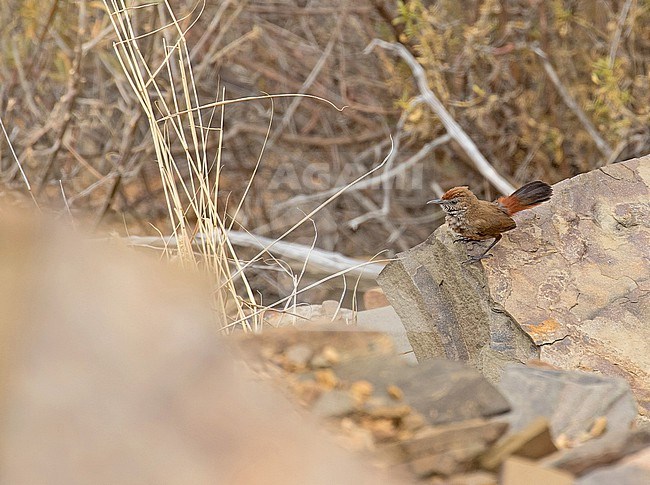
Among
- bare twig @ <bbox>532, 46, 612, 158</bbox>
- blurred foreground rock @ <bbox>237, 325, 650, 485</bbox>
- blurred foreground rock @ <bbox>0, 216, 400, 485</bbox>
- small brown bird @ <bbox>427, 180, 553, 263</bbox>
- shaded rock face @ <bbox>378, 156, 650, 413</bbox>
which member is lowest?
bare twig @ <bbox>532, 46, 612, 158</bbox>

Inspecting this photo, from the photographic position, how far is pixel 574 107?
4.93m

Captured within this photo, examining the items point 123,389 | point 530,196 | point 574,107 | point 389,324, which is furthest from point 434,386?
point 574,107

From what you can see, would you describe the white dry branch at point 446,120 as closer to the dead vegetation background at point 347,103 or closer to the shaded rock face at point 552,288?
the dead vegetation background at point 347,103

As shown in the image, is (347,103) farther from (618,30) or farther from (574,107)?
(618,30)

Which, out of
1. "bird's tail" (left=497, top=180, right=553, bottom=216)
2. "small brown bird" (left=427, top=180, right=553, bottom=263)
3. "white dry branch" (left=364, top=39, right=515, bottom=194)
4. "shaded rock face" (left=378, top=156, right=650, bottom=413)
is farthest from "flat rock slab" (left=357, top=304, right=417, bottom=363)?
"white dry branch" (left=364, top=39, right=515, bottom=194)

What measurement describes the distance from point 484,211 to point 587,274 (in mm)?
359

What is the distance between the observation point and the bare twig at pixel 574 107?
4.79 meters

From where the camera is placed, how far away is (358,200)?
5656 millimetres

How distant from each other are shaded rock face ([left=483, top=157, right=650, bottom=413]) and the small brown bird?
0.31ft

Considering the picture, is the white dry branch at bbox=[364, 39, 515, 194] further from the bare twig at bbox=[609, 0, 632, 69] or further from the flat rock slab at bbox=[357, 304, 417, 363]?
the flat rock slab at bbox=[357, 304, 417, 363]

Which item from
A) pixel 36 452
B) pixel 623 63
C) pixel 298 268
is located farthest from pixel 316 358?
pixel 623 63

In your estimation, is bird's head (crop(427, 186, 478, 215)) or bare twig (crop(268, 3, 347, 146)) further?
bare twig (crop(268, 3, 347, 146))

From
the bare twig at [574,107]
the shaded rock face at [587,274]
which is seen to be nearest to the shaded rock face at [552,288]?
the shaded rock face at [587,274]

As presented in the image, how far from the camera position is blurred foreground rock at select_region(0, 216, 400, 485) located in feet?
3.64
